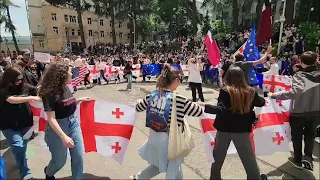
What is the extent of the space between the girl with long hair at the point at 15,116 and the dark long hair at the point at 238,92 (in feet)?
8.28

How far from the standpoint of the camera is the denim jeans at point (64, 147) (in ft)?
11.0

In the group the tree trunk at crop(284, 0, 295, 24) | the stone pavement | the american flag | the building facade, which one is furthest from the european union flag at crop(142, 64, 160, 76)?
the stone pavement

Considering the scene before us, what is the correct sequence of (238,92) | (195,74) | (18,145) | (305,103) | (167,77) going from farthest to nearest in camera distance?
(195,74) → (305,103) → (18,145) → (167,77) → (238,92)

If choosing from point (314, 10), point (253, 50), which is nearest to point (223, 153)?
point (253, 50)

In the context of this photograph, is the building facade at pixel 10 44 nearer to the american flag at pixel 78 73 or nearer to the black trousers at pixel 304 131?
the american flag at pixel 78 73

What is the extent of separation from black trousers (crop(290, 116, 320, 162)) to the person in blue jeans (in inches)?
120

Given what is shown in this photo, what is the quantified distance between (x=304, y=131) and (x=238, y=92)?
1.88 meters

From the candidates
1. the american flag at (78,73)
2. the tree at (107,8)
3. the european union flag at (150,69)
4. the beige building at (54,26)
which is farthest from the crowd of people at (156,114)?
the beige building at (54,26)

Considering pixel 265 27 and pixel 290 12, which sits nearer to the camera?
pixel 265 27

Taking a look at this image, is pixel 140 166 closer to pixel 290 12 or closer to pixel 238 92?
pixel 238 92

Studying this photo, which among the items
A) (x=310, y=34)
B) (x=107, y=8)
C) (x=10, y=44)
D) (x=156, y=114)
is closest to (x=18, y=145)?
(x=156, y=114)

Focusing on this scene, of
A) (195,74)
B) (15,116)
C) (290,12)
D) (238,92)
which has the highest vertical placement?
(290,12)

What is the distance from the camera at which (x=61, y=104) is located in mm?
3256

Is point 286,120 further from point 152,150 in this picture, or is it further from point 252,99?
point 152,150
